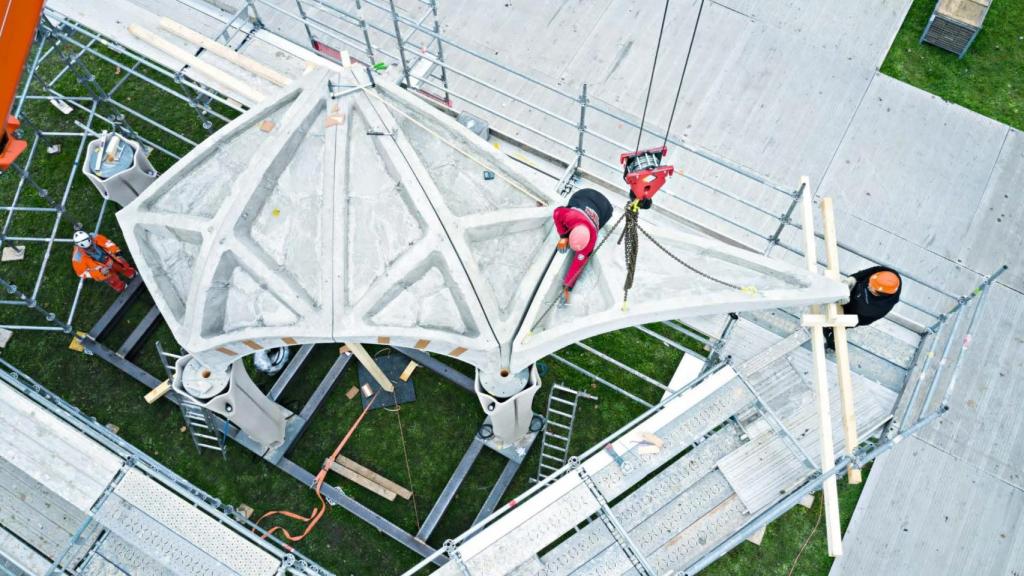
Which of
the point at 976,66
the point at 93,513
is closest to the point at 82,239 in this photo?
the point at 93,513

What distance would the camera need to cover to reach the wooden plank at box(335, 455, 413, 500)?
14.8 meters

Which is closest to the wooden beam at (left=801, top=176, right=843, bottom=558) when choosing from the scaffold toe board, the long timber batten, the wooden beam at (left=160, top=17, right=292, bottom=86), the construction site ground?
the long timber batten

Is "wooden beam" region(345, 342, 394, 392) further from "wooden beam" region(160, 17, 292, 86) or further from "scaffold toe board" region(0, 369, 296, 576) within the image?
"wooden beam" region(160, 17, 292, 86)

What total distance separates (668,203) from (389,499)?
847cm

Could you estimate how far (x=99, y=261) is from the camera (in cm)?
1520

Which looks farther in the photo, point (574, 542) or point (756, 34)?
point (756, 34)

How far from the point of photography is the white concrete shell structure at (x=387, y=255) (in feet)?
35.9

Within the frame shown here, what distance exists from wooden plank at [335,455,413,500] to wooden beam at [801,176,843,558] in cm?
763

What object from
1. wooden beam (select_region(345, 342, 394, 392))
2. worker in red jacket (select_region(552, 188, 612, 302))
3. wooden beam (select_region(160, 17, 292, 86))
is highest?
wooden beam (select_region(160, 17, 292, 86))

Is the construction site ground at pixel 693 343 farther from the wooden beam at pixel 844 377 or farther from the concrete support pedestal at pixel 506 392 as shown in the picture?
the wooden beam at pixel 844 377

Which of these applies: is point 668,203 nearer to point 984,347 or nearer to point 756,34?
point 756,34

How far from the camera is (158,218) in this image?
1176 centimetres

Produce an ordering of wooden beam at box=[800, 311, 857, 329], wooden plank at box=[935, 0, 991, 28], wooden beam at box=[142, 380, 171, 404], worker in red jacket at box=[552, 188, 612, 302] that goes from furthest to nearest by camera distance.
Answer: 1. wooden plank at box=[935, 0, 991, 28]
2. wooden beam at box=[142, 380, 171, 404]
3. wooden beam at box=[800, 311, 857, 329]
4. worker in red jacket at box=[552, 188, 612, 302]

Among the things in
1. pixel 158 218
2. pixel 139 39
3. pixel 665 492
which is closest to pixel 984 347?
pixel 665 492
